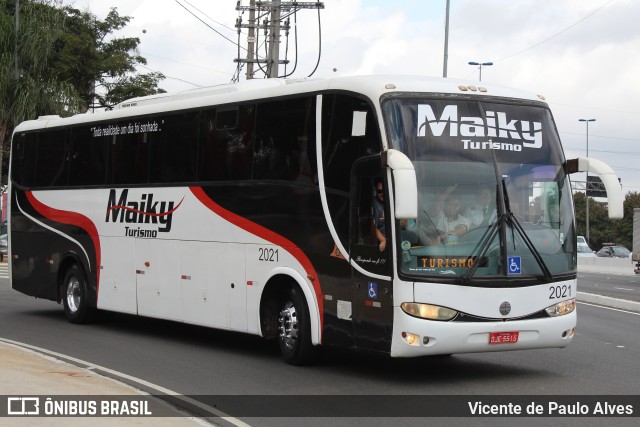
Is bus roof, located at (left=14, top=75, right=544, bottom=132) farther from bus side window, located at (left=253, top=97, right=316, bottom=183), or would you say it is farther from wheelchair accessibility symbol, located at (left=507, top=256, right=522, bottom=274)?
wheelchair accessibility symbol, located at (left=507, top=256, right=522, bottom=274)

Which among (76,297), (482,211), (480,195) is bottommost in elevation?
(76,297)

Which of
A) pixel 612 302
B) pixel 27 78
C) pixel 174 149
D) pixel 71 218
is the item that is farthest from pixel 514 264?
pixel 27 78

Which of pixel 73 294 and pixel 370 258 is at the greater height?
pixel 370 258

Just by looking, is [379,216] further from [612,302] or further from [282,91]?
[612,302]

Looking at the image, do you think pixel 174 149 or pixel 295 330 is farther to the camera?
pixel 174 149

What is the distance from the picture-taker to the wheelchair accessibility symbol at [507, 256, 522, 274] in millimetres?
11516

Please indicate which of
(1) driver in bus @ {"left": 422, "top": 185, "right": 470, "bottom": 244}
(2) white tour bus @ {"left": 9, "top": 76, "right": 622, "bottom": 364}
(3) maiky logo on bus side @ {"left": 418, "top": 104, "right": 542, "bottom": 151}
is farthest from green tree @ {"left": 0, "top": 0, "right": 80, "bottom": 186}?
(1) driver in bus @ {"left": 422, "top": 185, "right": 470, "bottom": 244}

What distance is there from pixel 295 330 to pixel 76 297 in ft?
22.6

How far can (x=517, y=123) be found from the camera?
39.9ft

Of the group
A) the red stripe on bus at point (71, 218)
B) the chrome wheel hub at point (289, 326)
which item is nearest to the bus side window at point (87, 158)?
the red stripe on bus at point (71, 218)

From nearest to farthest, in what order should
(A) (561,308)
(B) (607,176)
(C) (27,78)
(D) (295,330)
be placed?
(A) (561,308) → (B) (607,176) → (D) (295,330) → (C) (27,78)

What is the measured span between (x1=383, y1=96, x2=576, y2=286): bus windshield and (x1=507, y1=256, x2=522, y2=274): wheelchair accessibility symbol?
0.4 inches

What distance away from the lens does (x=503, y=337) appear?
451 inches

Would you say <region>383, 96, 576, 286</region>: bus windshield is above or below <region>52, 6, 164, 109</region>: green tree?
below
